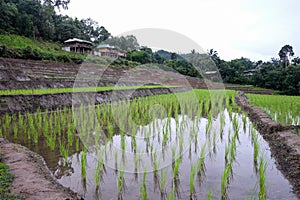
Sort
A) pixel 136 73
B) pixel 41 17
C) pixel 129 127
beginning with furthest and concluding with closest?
pixel 41 17 < pixel 136 73 < pixel 129 127

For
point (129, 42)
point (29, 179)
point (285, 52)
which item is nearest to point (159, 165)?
point (29, 179)

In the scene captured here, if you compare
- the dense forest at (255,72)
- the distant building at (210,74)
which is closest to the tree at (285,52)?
the dense forest at (255,72)

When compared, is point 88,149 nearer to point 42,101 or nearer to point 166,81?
point 42,101

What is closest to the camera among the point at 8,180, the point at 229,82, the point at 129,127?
the point at 8,180

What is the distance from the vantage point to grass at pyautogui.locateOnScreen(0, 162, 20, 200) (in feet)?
6.73

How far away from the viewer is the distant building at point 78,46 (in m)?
25.3

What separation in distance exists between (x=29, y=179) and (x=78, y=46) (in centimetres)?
2472

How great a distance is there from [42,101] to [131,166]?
16.2 ft

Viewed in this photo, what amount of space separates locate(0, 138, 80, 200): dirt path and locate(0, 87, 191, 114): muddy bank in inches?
136

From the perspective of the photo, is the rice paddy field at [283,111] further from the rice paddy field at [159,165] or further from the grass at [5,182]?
the grass at [5,182]

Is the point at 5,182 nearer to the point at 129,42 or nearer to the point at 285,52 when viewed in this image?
the point at 129,42

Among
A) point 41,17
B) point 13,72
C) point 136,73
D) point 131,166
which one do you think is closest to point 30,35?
point 41,17

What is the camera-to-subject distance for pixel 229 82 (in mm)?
28344

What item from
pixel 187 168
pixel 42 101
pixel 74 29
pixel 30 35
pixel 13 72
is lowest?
pixel 187 168
